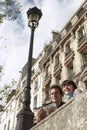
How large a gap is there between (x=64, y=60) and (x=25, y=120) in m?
18.4

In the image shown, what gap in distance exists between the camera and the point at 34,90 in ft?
97.0

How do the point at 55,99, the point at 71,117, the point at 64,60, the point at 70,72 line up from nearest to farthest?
1. the point at 71,117
2. the point at 55,99
3. the point at 70,72
4. the point at 64,60

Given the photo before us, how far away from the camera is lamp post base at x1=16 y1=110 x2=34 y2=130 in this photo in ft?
18.1

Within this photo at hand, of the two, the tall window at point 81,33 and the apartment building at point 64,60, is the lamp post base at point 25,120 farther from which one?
the tall window at point 81,33

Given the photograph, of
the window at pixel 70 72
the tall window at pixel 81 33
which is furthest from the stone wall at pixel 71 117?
the tall window at pixel 81 33

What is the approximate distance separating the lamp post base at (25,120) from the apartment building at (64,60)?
41.6ft

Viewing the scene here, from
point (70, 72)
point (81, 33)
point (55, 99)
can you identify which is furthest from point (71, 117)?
point (81, 33)

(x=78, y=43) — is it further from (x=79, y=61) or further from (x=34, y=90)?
(x=34, y=90)

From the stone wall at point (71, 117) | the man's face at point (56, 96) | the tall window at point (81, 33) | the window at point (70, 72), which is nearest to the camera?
the stone wall at point (71, 117)

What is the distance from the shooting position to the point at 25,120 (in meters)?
5.63

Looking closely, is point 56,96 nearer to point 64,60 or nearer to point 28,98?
point 28,98

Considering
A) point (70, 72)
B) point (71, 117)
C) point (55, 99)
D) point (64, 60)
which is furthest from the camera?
point (64, 60)

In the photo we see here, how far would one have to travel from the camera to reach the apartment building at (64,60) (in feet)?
69.6

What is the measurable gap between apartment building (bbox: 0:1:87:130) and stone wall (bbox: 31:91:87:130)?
47.3 ft
